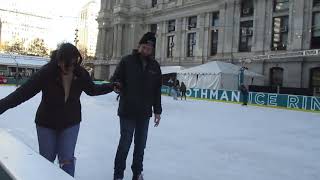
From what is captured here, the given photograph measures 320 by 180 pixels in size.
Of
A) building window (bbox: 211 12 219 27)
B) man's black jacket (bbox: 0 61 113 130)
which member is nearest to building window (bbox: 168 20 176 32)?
building window (bbox: 211 12 219 27)

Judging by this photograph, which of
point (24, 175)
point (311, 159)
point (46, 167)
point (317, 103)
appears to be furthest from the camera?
point (317, 103)

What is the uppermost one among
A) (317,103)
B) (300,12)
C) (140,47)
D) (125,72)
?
(300,12)

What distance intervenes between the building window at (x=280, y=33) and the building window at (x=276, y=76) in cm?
Result: 196

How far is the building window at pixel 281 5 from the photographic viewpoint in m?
36.1

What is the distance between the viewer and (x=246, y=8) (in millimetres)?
40156

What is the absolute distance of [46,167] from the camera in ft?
6.34

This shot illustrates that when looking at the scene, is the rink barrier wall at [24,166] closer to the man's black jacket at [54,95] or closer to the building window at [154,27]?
the man's black jacket at [54,95]

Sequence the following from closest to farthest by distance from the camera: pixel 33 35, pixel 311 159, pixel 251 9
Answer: pixel 311 159
pixel 251 9
pixel 33 35

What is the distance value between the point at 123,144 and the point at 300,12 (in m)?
32.5

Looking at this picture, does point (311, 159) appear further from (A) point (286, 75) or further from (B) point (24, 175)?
(A) point (286, 75)

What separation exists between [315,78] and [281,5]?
7747mm

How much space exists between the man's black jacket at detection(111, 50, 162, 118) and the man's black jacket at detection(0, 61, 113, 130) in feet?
2.96

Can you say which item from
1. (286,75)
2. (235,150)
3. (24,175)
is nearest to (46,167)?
(24,175)

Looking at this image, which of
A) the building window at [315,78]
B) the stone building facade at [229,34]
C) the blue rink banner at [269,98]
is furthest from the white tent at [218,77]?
the building window at [315,78]
